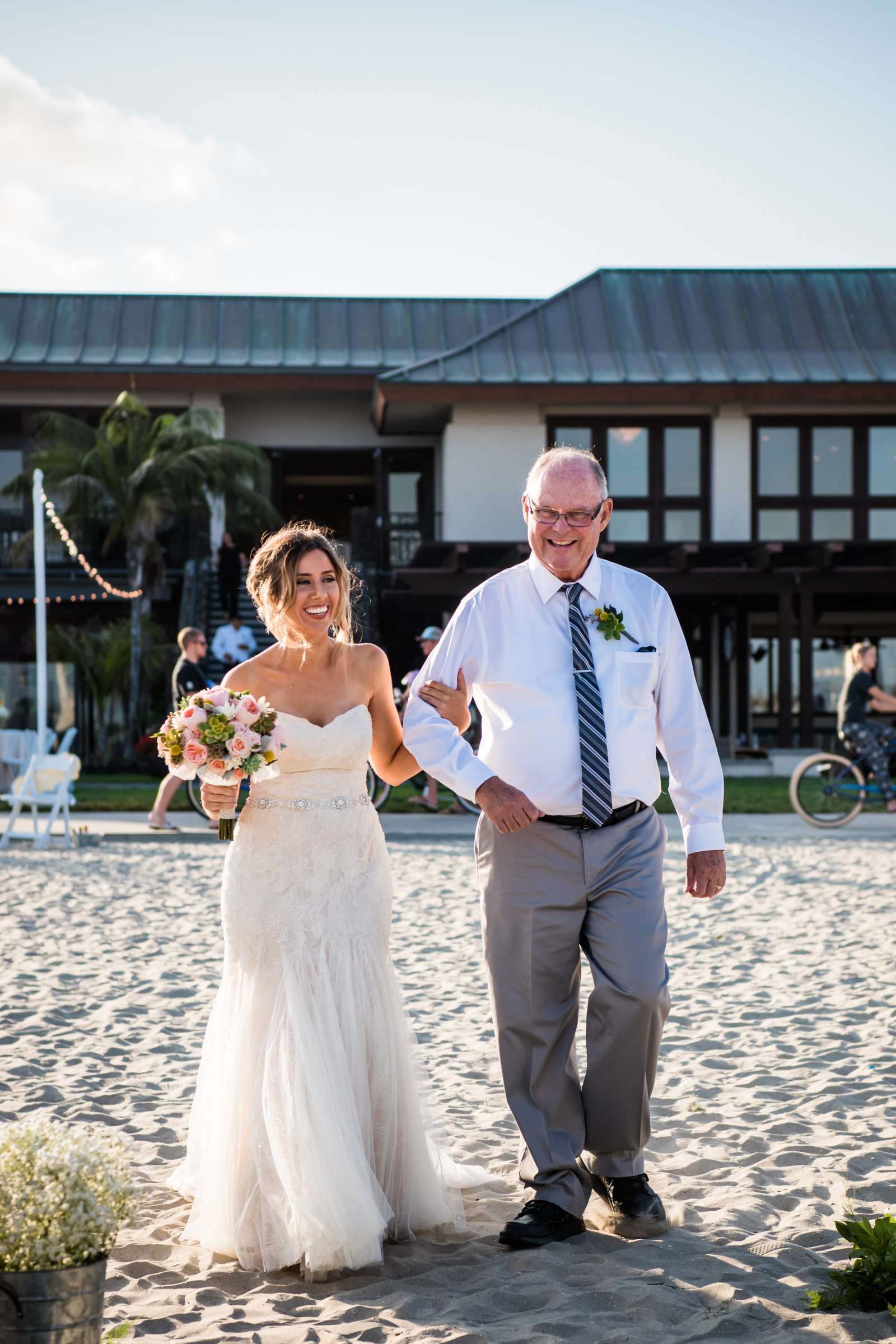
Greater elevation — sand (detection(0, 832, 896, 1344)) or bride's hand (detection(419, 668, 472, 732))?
bride's hand (detection(419, 668, 472, 732))

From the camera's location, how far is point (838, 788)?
14633 millimetres

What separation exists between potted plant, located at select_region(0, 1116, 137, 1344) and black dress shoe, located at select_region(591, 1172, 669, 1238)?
1.67 m

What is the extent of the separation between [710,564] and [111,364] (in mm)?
12523

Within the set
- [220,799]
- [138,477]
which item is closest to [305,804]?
[220,799]

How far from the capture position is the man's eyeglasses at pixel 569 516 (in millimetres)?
4129

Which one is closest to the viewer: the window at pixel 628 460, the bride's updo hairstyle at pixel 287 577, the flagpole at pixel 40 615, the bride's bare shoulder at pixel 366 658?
the bride's updo hairstyle at pixel 287 577

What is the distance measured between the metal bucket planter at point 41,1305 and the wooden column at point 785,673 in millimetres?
22897

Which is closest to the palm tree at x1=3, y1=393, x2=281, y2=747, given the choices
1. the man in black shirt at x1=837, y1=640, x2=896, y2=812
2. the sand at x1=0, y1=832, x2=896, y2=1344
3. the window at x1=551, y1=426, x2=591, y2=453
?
the window at x1=551, y1=426, x2=591, y2=453

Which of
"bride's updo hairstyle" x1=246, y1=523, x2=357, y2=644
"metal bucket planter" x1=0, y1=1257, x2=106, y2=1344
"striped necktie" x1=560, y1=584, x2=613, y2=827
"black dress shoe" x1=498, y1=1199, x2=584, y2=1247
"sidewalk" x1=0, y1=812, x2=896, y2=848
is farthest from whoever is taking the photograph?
"sidewalk" x1=0, y1=812, x2=896, y2=848

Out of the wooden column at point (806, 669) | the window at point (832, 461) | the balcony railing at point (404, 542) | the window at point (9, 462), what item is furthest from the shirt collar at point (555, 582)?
the window at point (9, 462)

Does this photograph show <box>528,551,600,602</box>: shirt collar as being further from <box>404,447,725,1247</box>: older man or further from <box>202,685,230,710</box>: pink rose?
<box>202,685,230,710</box>: pink rose

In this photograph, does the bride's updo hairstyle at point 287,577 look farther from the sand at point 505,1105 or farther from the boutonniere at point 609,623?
the sand at point 505,1105

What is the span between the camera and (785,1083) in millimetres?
5586

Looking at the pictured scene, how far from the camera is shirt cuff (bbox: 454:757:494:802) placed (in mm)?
3895
